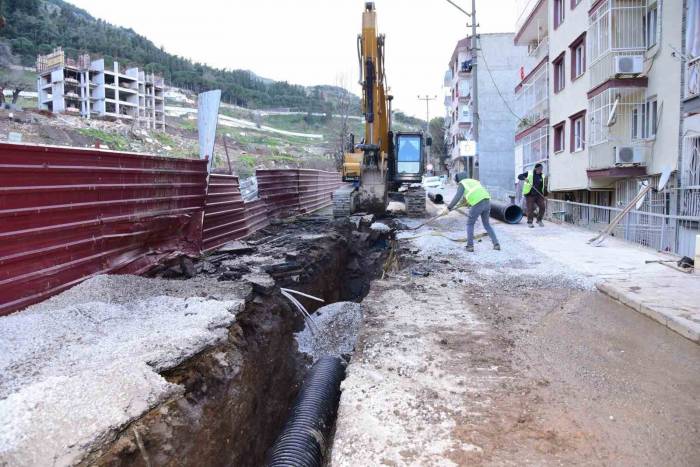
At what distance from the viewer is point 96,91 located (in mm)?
53656

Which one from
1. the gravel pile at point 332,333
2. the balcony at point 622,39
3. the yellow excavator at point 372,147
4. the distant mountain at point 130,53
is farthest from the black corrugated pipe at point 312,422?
the distant mountain at point 130,53

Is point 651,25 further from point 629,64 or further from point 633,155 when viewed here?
point 633,155

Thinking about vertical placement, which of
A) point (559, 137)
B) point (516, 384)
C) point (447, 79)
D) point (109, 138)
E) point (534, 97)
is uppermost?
point (447, 79)

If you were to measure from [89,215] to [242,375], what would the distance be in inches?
103

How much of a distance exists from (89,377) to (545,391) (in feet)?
10.2

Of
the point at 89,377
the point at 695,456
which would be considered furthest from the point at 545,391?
the point at 89,377

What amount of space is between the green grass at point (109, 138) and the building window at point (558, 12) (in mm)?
23756

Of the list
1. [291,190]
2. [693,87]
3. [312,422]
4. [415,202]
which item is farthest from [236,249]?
[693,87]

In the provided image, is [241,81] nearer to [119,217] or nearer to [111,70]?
[111,70]

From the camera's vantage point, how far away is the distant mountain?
6688cm

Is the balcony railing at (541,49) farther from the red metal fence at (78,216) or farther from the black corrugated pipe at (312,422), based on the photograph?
the black corrugated pipe at (312,422)

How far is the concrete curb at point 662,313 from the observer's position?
448 cm

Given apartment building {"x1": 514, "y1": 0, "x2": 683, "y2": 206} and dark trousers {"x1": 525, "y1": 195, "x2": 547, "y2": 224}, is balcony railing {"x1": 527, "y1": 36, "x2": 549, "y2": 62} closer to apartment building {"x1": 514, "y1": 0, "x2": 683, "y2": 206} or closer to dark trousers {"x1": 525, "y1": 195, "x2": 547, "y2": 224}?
apartment building {"x1": 514, "y1": 0, "x2": 683, "y2": 206}

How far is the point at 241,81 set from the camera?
111 meters
